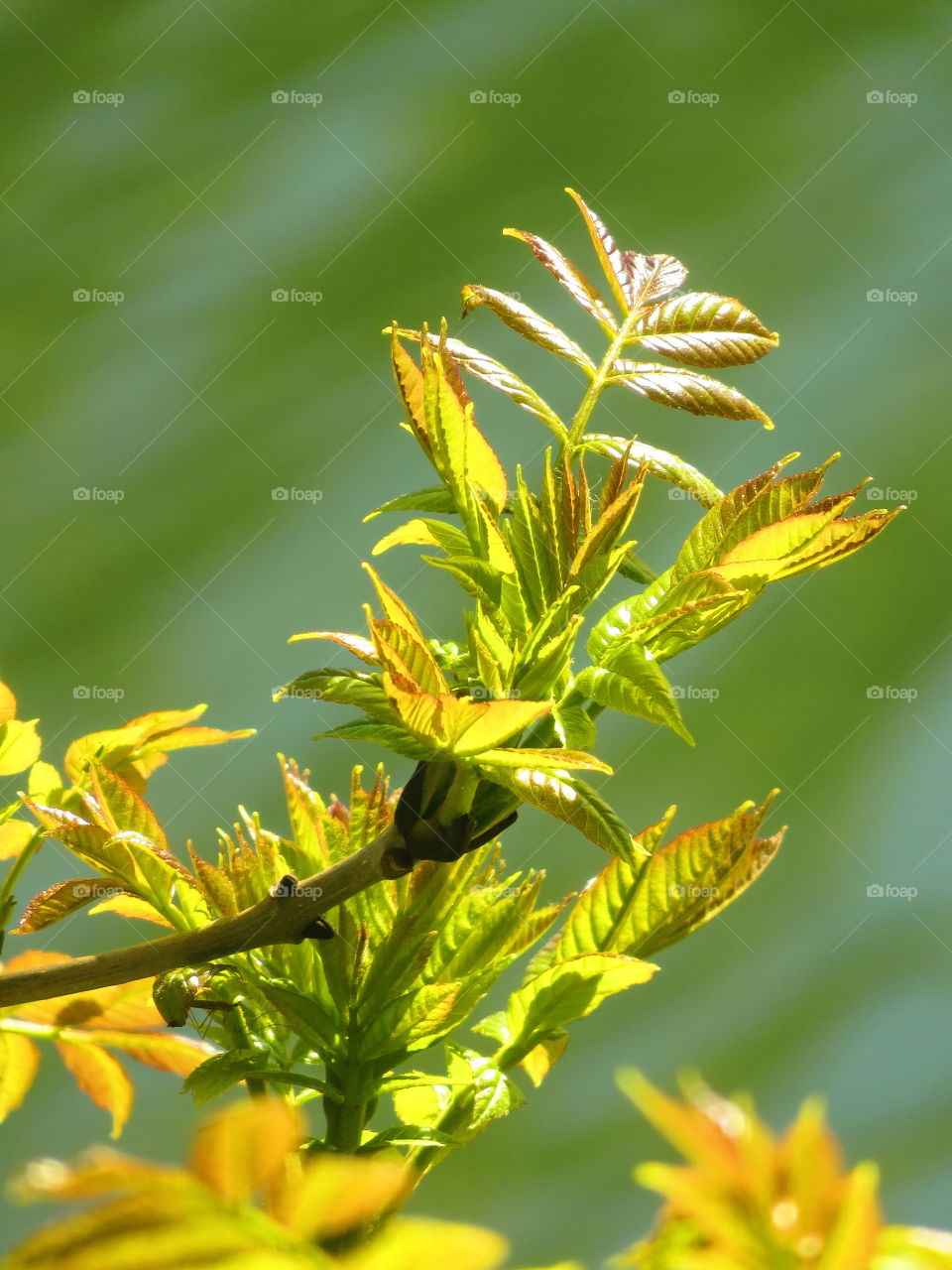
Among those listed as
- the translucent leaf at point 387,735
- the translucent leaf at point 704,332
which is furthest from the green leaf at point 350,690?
the translucent leaf at point 704,332

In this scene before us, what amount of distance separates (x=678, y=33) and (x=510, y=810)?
0.98 meters

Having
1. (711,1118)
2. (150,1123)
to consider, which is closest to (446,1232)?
(711,1118)

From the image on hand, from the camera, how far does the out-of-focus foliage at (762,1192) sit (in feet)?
0.38

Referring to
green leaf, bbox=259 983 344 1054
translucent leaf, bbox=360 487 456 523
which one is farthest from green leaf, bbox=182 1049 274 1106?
translucent leaf, bbox=360 487 456 523

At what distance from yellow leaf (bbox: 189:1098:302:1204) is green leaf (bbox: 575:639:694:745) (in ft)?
0.37

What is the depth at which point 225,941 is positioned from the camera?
0.21 meters

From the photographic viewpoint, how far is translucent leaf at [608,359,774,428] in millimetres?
258

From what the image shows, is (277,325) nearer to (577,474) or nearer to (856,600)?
(856,600)

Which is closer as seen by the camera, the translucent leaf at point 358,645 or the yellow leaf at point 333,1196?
the yellow leaf at point 333,1196

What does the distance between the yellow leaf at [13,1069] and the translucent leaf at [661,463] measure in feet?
0.64

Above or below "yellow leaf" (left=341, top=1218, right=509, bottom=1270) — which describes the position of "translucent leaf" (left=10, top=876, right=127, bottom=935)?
above

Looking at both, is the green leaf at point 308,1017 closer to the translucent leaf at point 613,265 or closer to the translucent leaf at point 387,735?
the translucent leaf at point 387,735

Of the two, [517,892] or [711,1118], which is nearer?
[711,1118]

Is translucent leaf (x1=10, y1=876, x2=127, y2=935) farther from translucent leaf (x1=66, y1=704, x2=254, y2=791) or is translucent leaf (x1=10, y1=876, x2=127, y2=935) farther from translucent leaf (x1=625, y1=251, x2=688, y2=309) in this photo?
translucent leaf (x1=625, y1=251, x2=688, y2=309)
